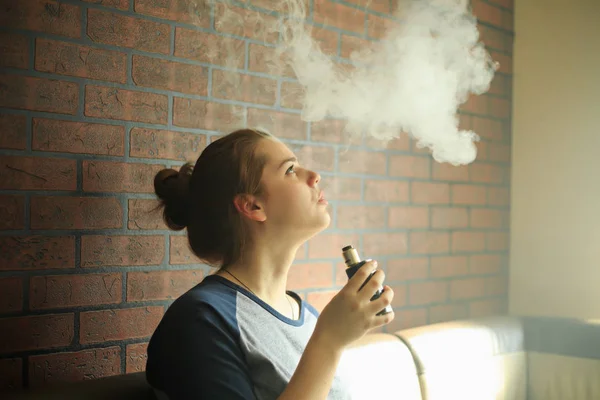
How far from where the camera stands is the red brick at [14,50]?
140 cm

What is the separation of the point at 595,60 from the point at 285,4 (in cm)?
146

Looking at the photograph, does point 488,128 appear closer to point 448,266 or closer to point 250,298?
point 448,266

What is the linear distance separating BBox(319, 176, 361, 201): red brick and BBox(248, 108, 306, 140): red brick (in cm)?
19

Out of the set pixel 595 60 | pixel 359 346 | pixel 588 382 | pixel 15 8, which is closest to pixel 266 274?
pixel 359 346

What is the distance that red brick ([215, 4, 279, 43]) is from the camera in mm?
1816

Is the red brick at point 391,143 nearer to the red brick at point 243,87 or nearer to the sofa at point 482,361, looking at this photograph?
the red brick at point 243,87

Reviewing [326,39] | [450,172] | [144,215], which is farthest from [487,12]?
[144,215]

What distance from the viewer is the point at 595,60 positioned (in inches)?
103

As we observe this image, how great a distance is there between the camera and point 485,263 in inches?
109

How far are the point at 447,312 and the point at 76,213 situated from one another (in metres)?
1.68

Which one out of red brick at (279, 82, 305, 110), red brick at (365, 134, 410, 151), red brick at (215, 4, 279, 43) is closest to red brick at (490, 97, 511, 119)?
red brick at (365, 134, 410, 151)

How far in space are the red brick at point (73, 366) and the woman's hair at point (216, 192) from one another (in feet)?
1.20

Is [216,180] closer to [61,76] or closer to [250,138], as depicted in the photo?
[250,138]

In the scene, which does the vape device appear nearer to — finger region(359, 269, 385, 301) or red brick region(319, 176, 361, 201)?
finger region(359, 269, 385, 301)
